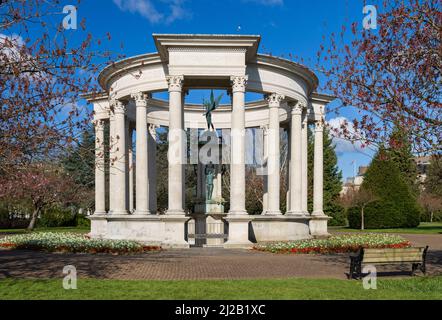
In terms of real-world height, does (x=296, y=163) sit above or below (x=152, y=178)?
above

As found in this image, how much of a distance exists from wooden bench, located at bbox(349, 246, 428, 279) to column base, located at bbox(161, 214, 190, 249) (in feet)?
37.1

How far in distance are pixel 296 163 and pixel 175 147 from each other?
861 centimetres

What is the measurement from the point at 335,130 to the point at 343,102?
97 cm

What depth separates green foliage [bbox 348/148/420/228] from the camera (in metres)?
57.5

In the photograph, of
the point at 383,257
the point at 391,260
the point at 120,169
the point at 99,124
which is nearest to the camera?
the point at 383,257

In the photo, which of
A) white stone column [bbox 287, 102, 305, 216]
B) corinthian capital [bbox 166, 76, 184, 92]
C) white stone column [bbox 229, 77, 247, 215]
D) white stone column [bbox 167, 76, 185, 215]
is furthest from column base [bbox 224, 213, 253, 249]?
corinthian capital [bbox 166, 76, 184, 92]

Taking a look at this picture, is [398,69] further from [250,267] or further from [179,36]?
[179,36]

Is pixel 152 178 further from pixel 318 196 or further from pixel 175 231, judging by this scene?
pixel 318 196

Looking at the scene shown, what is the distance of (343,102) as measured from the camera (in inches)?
603

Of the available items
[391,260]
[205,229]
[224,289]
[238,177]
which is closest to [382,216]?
[205,229]

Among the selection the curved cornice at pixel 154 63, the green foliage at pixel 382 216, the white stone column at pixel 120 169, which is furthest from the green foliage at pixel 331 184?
the white stone column at pixel 120 169

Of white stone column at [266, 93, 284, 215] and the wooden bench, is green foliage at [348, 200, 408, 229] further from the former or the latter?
the wooden bench

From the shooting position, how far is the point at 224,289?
1185cm
